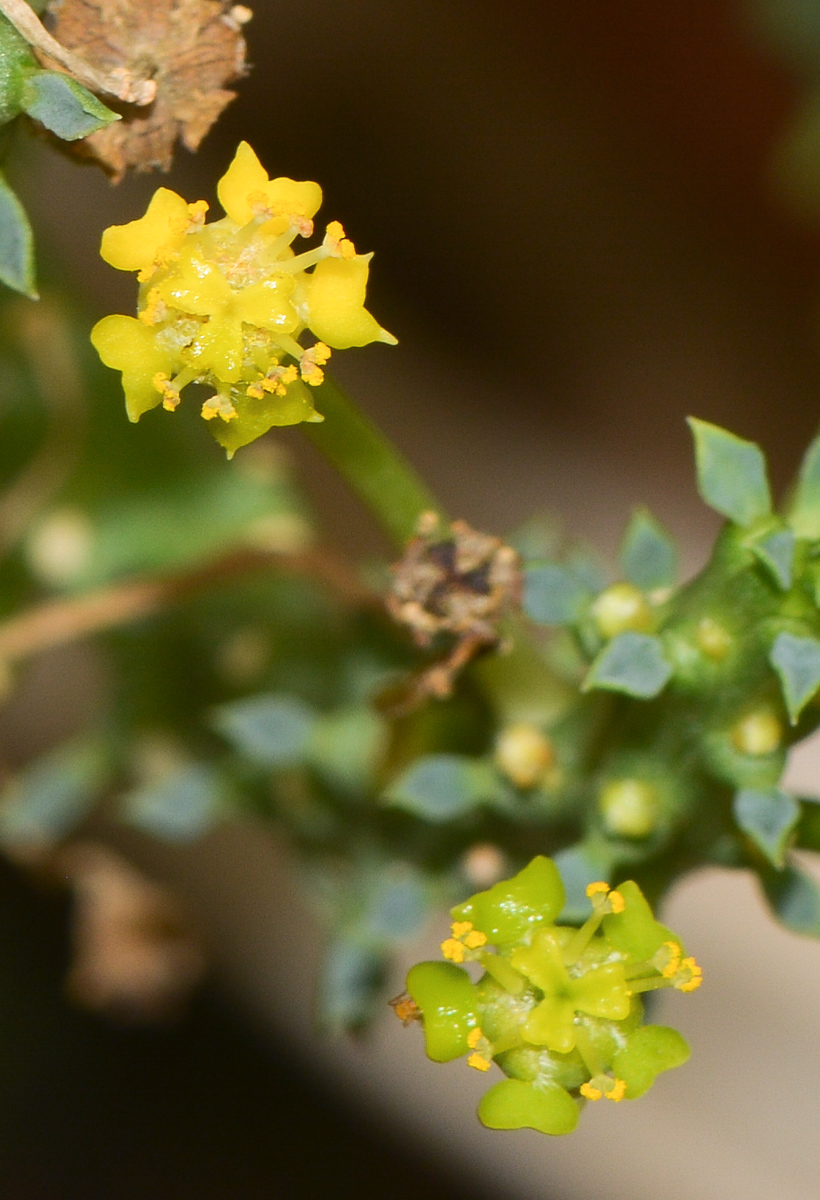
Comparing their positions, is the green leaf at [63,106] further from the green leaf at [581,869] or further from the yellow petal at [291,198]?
the green leaf at [581,869]

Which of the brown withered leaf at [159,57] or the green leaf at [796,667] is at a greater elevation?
the brown withered leaf at [159,57]

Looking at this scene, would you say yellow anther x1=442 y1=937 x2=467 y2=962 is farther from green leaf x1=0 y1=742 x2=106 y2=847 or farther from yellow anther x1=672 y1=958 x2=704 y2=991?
green leaf x1=0 y1=742 x2=106 y2=847

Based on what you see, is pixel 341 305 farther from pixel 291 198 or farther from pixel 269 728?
pixel 269 728

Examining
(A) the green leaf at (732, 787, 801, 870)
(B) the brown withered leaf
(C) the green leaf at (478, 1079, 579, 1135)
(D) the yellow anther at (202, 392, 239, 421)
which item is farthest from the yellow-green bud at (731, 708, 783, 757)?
(B) the brown withered leaf

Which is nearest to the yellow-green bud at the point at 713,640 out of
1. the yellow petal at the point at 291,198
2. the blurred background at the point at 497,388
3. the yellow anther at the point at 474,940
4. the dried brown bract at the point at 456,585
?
the dried brown bract at the point at 456,585

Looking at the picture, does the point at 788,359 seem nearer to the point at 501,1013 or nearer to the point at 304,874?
the point at 304,874
